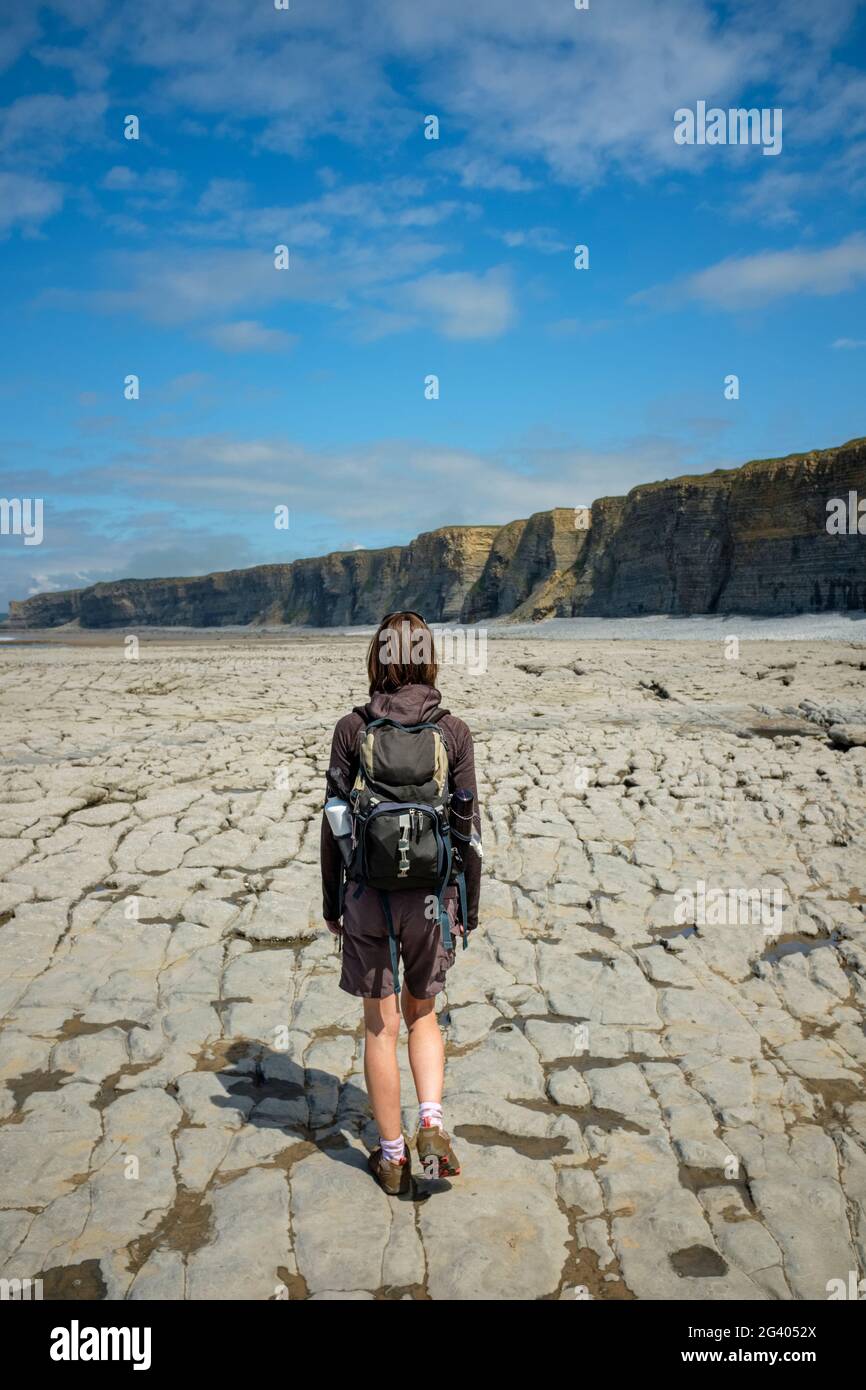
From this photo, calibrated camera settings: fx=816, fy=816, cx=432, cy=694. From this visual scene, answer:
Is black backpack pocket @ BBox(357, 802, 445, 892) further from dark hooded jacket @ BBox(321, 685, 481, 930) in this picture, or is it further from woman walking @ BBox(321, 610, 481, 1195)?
dark hooded jacket @ BBox(321, 685, 481, 930)

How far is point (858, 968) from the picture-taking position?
14.6ft

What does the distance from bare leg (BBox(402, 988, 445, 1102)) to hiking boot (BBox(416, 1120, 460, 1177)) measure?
0.39 ft

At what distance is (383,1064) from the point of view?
2801mm

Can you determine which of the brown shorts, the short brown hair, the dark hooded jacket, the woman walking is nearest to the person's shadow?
the woman walking

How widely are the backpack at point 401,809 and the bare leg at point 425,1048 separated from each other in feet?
1.76

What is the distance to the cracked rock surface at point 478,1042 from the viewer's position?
8.38ft

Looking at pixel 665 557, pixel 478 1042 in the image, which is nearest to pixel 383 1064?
pixel 478 1042

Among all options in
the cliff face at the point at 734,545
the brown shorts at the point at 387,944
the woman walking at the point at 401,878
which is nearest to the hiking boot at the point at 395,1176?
the woman walking at the point at 401,878

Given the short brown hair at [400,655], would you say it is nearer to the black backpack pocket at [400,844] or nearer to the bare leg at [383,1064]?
the black backpack pocket at [400,844]

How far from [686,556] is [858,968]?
47230mm

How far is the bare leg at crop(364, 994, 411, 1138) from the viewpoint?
278 centimetres
